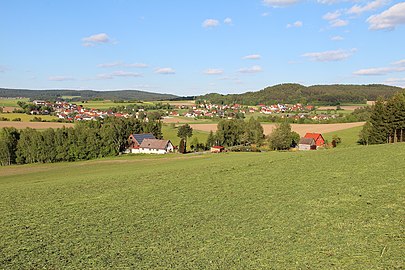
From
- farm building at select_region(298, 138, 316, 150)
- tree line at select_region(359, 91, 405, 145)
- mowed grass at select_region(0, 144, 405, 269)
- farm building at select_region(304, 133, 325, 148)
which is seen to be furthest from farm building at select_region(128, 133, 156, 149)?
mowed grass at select_region(0, 144, 405, 269)

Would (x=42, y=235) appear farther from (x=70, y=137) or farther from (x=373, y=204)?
(x=70, y=137)

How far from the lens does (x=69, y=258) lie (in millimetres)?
10727

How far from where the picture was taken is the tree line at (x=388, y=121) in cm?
5072

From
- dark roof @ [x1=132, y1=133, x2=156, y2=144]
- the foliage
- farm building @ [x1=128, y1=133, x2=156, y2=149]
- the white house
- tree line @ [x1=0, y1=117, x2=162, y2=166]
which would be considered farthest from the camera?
dark roof @ [x1=132, y1=133, x2=156, y2=144]

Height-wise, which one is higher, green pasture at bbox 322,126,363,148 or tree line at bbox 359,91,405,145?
tree line at bbox 359,91,405,145

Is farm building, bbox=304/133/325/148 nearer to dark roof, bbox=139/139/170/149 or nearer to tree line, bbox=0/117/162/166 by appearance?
dark roof, bbox=139/139/170/149

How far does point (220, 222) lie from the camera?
14.1 m

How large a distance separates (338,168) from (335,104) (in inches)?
7346

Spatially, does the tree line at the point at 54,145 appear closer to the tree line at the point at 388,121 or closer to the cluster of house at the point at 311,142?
the cluster of house at the point at 311,142

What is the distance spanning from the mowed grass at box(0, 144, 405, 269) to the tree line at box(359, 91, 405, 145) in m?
31.6

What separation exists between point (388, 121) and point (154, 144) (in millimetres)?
53645

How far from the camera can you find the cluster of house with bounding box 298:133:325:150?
80.6 metres

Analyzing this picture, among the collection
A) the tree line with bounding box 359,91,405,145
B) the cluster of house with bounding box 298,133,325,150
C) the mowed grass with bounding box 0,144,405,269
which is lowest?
the cluster of house with bounding box 298,133,325,150

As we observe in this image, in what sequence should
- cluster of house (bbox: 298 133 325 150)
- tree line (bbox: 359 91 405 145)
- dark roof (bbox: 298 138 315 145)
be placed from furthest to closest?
dark roof (bbox: 298 138 315 145) → cluster of house (bbox: 298 133 325 150) → tree line (bbox: 359 91 405 145)
